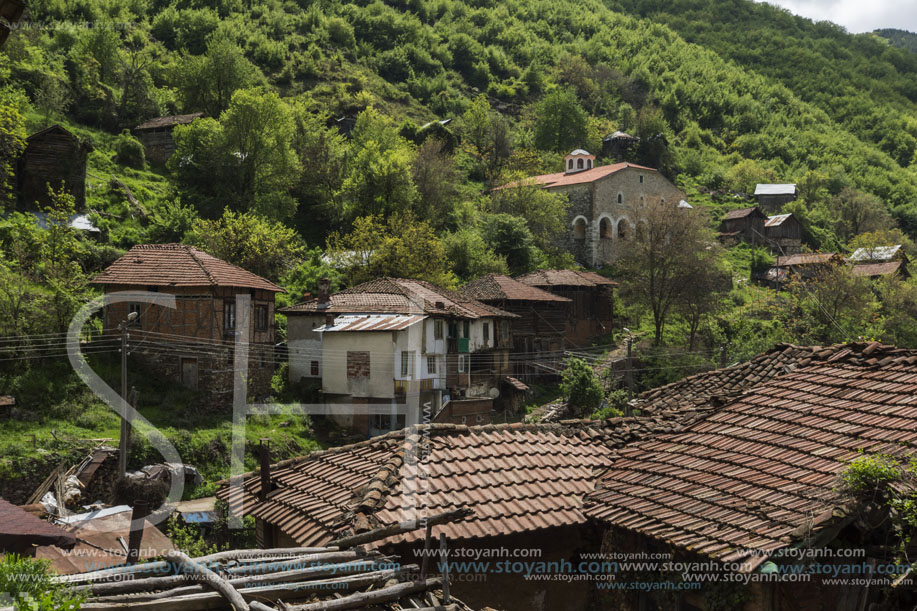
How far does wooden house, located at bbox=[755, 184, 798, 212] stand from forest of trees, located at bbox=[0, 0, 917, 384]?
186 cm

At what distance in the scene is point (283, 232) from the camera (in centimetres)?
3772

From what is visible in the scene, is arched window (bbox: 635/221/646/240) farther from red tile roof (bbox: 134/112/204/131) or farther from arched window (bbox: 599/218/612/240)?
red tile roof (bbox: 134/112/204/131)

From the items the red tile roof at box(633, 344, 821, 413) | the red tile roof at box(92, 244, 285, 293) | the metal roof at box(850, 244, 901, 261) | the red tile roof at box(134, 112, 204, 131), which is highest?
Result: the red tile roof at box(134, 112, 204, 131)

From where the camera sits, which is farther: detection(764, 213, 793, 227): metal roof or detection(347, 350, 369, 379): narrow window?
detection(764, 213, 793, 227): metal roof

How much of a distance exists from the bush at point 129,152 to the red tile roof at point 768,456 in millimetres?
43620

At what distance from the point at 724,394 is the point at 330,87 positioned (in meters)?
72.1

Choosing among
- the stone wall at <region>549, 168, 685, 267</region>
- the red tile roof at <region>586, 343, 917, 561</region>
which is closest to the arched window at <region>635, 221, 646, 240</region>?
the stone wall at <region>549, 168, 685, 267</region>

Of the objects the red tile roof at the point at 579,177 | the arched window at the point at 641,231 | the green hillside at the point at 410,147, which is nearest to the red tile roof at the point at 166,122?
the green hillside at the point at 410,147

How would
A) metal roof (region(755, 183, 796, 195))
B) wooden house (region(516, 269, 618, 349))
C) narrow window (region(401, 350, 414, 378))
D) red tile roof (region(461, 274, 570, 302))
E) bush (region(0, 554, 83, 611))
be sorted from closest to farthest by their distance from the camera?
bush (region(0, 554, 83, 611))
narrow window (region(401, 350, 414, 378))
red tile roof (region(461, 274, 570, 302))
wooden house (region(516, 269, 618, 349))
metal roof (region(755, 183, 796, 195))

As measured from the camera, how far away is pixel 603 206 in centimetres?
5316

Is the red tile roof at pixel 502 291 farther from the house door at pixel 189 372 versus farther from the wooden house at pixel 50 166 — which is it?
the wooden house at pixel 50 166

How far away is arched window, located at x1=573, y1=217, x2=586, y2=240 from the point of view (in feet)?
176

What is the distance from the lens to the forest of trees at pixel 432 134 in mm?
37250

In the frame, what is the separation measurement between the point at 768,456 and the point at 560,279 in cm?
3320
